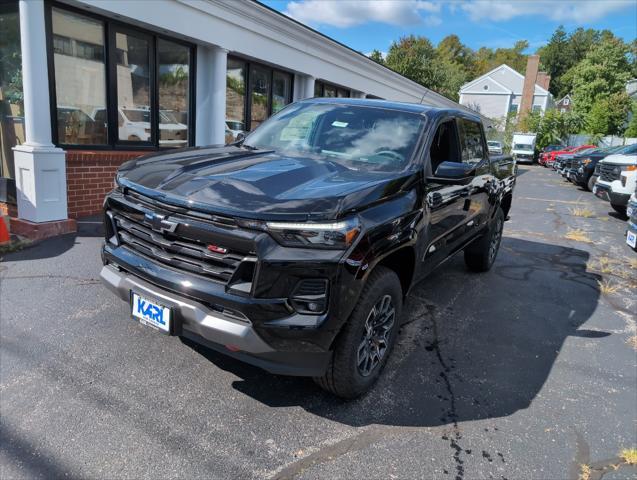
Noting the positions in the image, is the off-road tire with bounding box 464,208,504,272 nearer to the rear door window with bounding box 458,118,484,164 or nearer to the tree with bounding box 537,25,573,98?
the rear door window with bounding box 458,118,484,164

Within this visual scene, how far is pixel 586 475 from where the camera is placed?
2.57 metres

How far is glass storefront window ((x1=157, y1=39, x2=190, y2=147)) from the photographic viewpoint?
8.30 m

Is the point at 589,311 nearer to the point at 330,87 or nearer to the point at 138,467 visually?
the point at 138,467

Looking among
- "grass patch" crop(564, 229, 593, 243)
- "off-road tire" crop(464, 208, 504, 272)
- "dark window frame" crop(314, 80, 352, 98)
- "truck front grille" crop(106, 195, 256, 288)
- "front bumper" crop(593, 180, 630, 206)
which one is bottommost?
"grass patch" crop(564, 229, 593, 243)

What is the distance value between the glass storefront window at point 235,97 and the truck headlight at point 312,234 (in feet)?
26.5

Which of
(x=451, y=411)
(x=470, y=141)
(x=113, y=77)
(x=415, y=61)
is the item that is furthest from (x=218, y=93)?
(x=415, y=61)

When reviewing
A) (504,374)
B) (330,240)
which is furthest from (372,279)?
(504,374)

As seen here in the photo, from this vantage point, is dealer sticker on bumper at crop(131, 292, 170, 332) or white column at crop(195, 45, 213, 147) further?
white column at crop(195, 45, 213, 147)

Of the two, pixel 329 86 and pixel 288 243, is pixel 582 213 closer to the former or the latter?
pixel 329 86

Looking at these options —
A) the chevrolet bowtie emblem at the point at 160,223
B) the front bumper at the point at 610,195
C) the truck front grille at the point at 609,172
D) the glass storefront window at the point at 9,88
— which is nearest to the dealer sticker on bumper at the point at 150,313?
the chevrolet bowtie emblem at the point at 160,223

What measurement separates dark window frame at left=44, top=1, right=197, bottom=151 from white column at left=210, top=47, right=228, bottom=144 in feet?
1.19

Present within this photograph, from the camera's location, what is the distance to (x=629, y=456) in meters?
2.75

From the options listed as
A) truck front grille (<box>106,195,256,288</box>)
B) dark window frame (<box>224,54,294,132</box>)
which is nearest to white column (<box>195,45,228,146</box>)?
dark window frame (<box>224,54,294,132</box>)

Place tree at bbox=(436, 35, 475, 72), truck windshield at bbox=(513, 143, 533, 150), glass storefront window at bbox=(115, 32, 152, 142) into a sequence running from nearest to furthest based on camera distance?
1. glass storefront window at bbox=(115, 32, 152, 142)
2. truck windshield at bbox=(513, 143, 533, 150)
3. tree at bbox=(436, 35, 475, 72)
